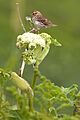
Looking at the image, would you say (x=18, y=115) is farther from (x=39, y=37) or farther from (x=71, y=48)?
(x=71, y=48)

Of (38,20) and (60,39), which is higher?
(60,39)

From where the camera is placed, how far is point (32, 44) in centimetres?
70

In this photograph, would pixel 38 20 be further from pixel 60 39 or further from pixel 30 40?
pixel 60 39

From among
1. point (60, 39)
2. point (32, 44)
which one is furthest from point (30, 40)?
point (60, 39)

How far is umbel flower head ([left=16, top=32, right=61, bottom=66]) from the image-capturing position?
0.69 metres

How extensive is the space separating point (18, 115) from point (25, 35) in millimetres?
133

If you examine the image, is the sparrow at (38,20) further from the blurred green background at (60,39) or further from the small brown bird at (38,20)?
the blurred green background at (60,39)

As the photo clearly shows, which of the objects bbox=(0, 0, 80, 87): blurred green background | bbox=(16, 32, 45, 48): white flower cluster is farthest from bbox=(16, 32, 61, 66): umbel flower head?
bbox=(0, 0, 80, 87): blurred green background

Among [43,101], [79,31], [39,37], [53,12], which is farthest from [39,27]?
[53,12]

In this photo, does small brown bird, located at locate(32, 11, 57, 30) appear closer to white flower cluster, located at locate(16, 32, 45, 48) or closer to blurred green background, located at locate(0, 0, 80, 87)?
white flower cluster, located at locate(16, 32, 45, 48)

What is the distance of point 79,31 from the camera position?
4.68 metres

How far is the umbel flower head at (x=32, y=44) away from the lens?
2.28ft

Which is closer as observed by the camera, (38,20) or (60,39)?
(38,20)

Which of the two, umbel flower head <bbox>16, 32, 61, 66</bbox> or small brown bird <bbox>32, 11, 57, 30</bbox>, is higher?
small brown bird <bbox>32, 11, 57, 30</bbox>
